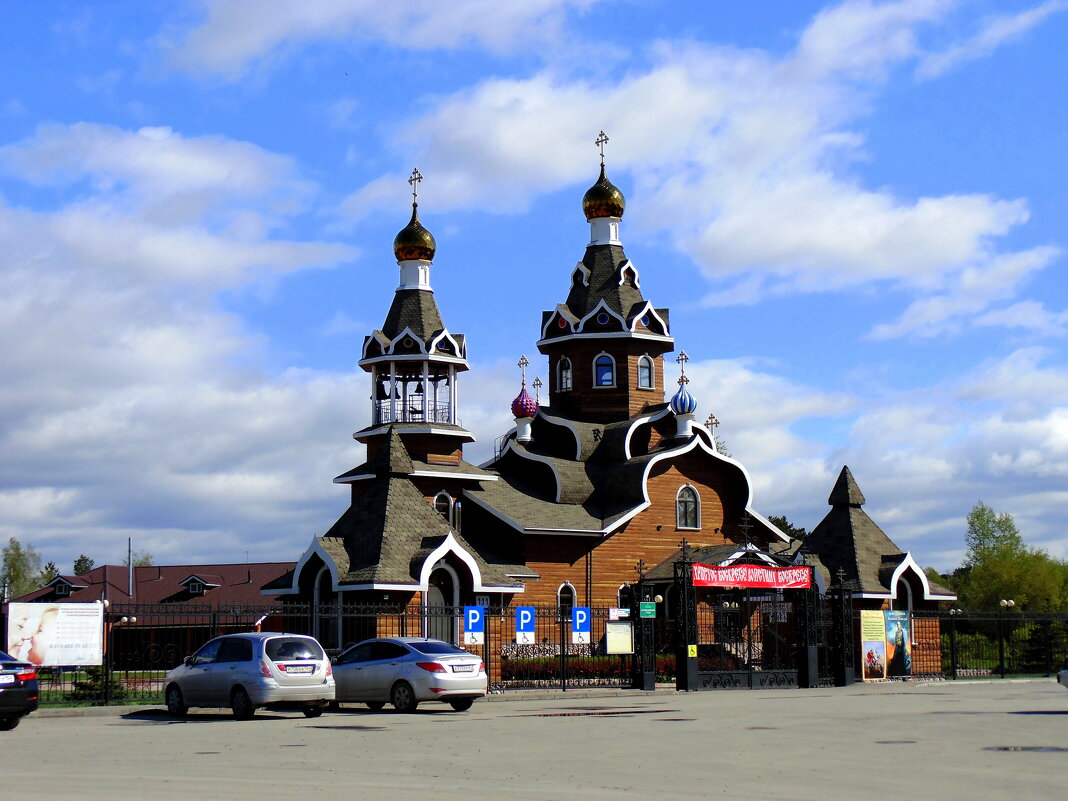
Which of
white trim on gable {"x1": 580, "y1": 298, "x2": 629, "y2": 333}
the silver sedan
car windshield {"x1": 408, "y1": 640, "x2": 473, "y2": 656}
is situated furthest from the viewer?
white trim on gable {"x1": 580, "y1": 298, "x2": 629, "y2": 333}

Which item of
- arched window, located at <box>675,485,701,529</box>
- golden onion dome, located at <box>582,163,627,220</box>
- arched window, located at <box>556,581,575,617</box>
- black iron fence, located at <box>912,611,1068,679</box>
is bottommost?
black iron fence, located at <box>912,611,1068,679</box>

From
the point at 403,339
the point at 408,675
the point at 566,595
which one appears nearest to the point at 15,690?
the point at 408,675

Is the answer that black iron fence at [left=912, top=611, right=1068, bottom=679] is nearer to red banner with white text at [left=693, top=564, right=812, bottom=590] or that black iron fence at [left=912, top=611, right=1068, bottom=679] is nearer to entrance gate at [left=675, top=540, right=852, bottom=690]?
entrance gate at [left=675, top=540, right=852, bottom=690]

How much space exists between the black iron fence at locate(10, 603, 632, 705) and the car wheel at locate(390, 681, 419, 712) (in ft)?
12.0

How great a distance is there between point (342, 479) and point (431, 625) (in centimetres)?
995

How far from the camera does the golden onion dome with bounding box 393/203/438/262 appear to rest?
135ft

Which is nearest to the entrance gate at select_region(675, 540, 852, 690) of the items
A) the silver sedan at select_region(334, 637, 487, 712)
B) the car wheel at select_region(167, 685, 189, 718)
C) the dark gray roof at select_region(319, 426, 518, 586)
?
the dark gray roof at select_region(319, 426, 518, 586)

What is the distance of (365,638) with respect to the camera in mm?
30047

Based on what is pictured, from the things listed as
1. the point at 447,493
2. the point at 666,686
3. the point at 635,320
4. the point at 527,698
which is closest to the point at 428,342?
the point at 447,493

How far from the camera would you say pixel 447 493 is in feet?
129

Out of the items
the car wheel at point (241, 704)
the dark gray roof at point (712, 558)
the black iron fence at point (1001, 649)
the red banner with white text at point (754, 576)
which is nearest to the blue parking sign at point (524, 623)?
the red banner with white text at point (754, 576)

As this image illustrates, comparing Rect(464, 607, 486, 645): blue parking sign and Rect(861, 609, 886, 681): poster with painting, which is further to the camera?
Rect(861, 609, 886, 681): poster with painting

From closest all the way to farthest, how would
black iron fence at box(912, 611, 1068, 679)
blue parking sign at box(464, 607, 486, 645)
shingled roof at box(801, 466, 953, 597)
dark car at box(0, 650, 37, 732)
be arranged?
dark car at box(0, 650, 37, 732) < blue parking sign at box(464, 607, 486, 645) < black iron fence at box(912, 611, 1068, 679) < shingled roof at box(801, 466, 953, 597)

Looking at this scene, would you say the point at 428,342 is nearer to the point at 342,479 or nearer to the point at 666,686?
the point at 342,479
